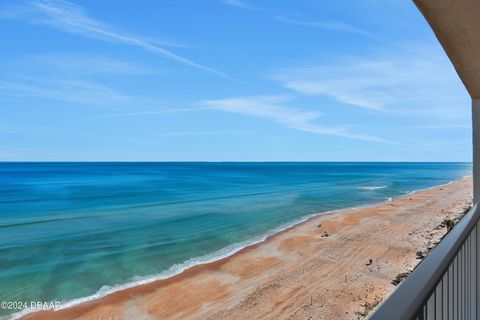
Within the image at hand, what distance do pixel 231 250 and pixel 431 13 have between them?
→ 12.1m

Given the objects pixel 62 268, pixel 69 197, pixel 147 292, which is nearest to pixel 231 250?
pixel 147 292

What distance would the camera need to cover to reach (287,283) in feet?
30.2

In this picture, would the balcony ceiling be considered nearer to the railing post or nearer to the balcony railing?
the railing post

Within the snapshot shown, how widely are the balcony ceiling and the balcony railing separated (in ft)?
2.67

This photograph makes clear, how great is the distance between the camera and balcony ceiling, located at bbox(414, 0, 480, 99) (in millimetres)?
1580

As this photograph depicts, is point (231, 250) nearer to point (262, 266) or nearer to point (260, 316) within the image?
point (262, 266)

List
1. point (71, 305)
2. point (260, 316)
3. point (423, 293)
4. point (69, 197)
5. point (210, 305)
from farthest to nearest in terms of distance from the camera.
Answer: point (69, 197)
point (71, 305)
point (210, 305)
point (260, 316)
point (423, 293)

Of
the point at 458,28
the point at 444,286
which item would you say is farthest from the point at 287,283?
the point at 444,286

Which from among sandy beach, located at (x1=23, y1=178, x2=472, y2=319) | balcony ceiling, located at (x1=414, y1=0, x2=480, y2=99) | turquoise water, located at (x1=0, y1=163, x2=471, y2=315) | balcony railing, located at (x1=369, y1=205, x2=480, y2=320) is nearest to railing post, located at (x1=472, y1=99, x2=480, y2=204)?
balcony ceiling, located at (x1=414, y1=0, x2=480, y2=99)

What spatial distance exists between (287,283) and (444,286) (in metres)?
8.44

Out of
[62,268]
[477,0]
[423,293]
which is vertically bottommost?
[62,268]

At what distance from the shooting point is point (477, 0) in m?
1.52

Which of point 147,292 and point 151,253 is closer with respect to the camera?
point 147,292

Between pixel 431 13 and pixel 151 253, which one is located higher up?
pixel 431 13
